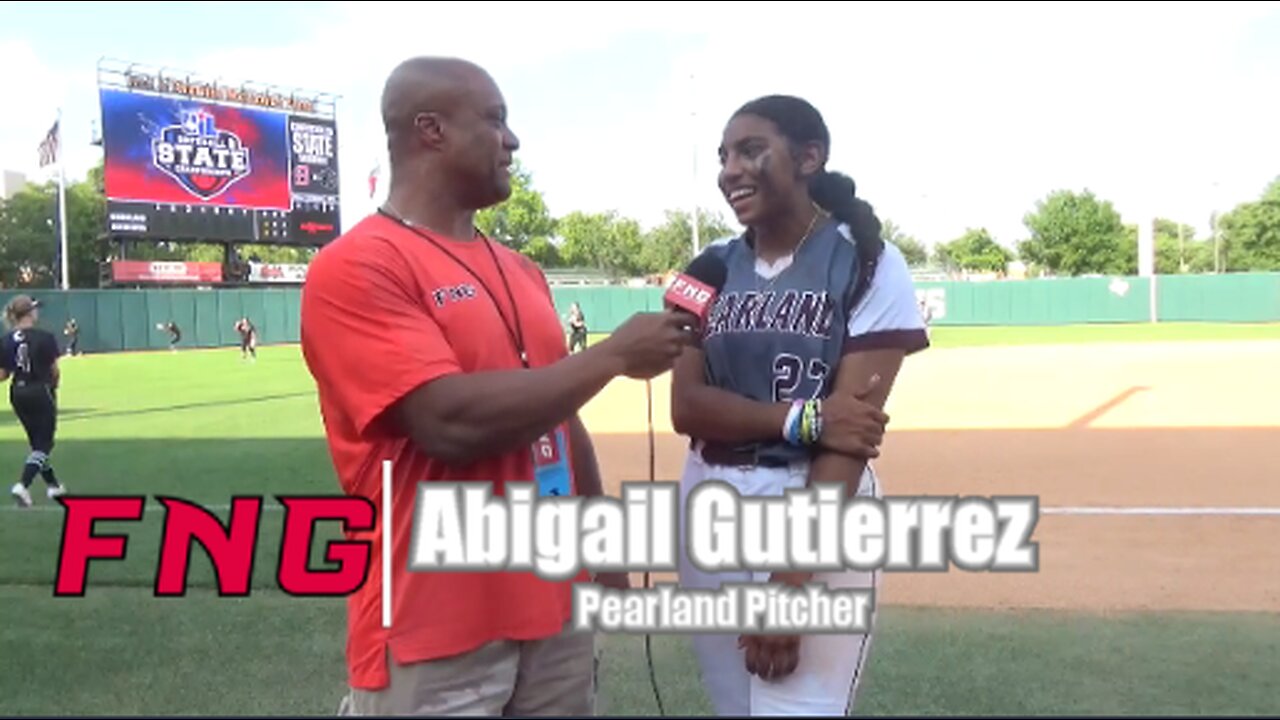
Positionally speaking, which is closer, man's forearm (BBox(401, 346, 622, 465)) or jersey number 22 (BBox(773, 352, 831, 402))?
man's forearm (BBox(401, 346, 622, 465))

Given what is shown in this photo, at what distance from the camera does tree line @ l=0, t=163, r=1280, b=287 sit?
62.7 m

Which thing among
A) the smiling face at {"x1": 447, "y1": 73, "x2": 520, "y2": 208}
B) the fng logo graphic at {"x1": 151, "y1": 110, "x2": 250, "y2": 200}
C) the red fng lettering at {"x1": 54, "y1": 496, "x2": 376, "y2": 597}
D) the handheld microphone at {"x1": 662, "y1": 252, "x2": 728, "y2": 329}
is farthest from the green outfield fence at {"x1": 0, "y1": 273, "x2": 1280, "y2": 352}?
the smiling face at {"x1": 447, "y1": 73, "x2": 520, "y2": 208}

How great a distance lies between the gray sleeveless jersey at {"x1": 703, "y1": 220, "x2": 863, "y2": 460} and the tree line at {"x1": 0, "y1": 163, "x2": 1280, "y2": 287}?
5922cm

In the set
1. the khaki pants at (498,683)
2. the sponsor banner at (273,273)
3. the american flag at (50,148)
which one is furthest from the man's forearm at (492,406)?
the sponsor banner at (273,273)

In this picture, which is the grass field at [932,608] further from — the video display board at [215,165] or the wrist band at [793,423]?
the video display board at [215,165]

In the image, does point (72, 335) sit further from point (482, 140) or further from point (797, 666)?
point (797, 666)

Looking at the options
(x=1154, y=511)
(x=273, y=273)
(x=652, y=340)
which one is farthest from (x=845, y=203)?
(x=273, y=273)

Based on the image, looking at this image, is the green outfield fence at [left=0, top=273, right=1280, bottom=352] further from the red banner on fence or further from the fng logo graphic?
the fng logo graphic

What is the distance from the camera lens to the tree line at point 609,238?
6266 cm

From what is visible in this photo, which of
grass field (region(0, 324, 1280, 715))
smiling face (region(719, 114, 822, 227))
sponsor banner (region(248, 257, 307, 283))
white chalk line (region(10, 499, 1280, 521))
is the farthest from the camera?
sponsor banner (region(248, 257, 307, 283))

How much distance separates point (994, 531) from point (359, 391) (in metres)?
1.37

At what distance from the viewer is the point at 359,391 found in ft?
5.82

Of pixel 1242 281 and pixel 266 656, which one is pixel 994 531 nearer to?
pixel 266 656

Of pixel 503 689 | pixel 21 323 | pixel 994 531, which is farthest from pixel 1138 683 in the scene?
pixel 21 323
